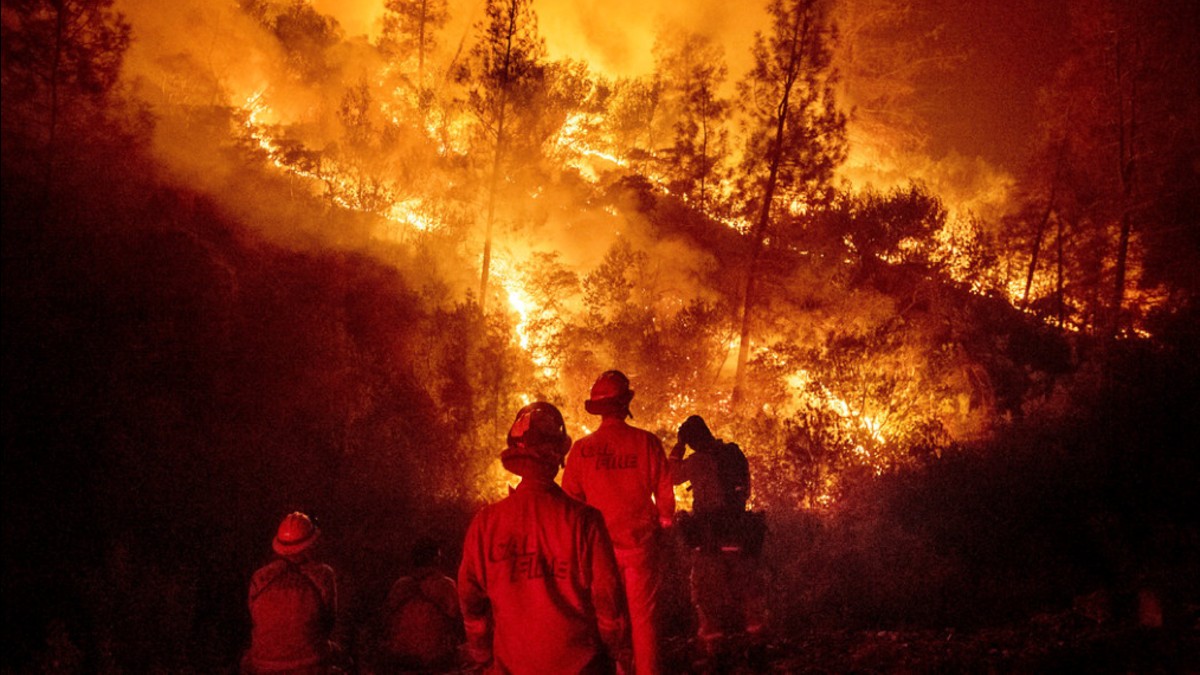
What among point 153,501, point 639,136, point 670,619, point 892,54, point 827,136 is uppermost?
point 892,54

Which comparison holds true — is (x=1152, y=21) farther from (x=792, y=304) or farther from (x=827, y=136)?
(x=792, y=304)

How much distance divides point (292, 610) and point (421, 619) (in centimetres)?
108

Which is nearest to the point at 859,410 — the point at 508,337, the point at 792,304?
the point at 792,304

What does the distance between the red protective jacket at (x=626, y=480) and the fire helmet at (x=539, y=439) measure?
5.74 ft

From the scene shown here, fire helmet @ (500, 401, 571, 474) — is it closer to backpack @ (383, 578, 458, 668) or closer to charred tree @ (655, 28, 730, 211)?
backpack @ (383, 578, 458, 668)

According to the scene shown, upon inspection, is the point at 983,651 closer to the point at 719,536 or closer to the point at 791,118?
the point at 719,536

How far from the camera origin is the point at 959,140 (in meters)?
40.7

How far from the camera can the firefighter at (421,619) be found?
5.42m

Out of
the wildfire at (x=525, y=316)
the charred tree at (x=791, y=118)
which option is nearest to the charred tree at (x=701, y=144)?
the charred tree at (x=791, y=118)

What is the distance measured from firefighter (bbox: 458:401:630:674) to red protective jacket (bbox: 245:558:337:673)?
189 cm


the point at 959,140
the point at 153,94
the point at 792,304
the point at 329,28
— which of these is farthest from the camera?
the point at 959,140

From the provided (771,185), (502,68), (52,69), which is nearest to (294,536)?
(52,69)

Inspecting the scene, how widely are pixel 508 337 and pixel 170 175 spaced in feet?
33.8

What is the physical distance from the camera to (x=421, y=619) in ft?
17.9
